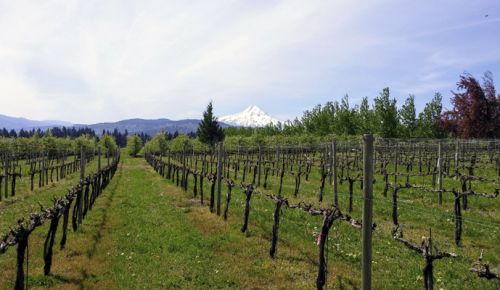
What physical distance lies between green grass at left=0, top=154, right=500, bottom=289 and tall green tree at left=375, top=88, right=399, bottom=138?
3570cm

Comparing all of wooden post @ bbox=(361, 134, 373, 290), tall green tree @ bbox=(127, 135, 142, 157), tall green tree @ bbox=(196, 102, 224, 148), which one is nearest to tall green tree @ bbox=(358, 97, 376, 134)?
tall green tree @ bbox=(196, 102, 224, 148)

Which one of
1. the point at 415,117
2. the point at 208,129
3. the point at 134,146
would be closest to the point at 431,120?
the point at 415,117

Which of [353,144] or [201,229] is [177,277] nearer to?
[201,229]

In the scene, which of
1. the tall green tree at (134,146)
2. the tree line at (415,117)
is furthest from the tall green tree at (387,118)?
the tall green tree at (134,146)

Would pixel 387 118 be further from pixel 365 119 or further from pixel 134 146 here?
pixel 134 146

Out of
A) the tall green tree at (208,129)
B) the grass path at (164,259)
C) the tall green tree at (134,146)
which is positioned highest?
the tall green tree at (208,129)

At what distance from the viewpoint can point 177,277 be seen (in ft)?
31.0

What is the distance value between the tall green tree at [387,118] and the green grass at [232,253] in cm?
3570

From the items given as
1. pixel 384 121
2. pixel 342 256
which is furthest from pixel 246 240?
pixel 384 121

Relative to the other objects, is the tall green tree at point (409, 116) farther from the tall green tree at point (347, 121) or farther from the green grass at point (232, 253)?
the green grass at point (232, 253)

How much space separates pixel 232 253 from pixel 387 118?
45.9m

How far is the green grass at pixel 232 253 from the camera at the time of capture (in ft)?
30.0

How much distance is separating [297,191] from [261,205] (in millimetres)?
4804

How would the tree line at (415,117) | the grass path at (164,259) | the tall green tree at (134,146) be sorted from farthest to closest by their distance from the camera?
the tall green tree at (134,146) → the tree line at (415,117) → the grass path at (164,259)
